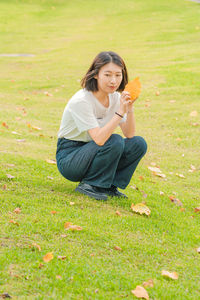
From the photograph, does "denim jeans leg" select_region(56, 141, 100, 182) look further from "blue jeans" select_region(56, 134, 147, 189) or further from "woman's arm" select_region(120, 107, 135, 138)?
"woman's arm" select_region(120, 107, 135, 138)

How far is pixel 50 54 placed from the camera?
Result: 620 inches

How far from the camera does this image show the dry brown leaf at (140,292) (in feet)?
8.75

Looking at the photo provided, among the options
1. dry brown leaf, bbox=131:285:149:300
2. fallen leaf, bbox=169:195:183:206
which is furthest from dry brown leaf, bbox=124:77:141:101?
dry brown leaf, bbox=131:285:149:300

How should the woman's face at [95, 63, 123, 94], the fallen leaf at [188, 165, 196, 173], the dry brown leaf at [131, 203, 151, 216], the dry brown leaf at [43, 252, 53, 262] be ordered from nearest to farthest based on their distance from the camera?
the dry brown leaf at [43, 252, 53, 262]
the woman's face at [95, 63, 123, 94]
the dry brown leaf at [131, 203, 151, 216]
the fallen leaf at [188, 165, 196, 173]

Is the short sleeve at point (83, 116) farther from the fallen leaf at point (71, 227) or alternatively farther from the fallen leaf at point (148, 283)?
the fallen leaf at point (148, 283)

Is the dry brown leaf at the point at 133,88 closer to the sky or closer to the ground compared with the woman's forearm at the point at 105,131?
closer to the sky

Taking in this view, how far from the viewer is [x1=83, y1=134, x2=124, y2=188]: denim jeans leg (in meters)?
3.85

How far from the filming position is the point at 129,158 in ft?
13.4

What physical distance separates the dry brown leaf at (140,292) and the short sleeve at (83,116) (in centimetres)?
152

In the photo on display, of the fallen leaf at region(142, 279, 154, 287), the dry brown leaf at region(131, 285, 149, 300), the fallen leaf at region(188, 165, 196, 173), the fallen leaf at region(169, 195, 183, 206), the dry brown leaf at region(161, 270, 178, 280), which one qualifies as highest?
the dry brown leaf at region(131, 285, 149, 300)

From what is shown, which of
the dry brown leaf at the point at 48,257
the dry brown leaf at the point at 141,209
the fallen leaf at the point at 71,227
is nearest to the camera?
the dry brown leaf at the point at 48,257

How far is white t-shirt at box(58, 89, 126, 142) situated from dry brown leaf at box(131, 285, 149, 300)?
1.52m

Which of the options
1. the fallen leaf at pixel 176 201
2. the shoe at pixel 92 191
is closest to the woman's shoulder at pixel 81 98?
the shoe at pixel 92 191

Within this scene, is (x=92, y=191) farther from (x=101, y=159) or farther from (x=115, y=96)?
(x=115, y=96)
